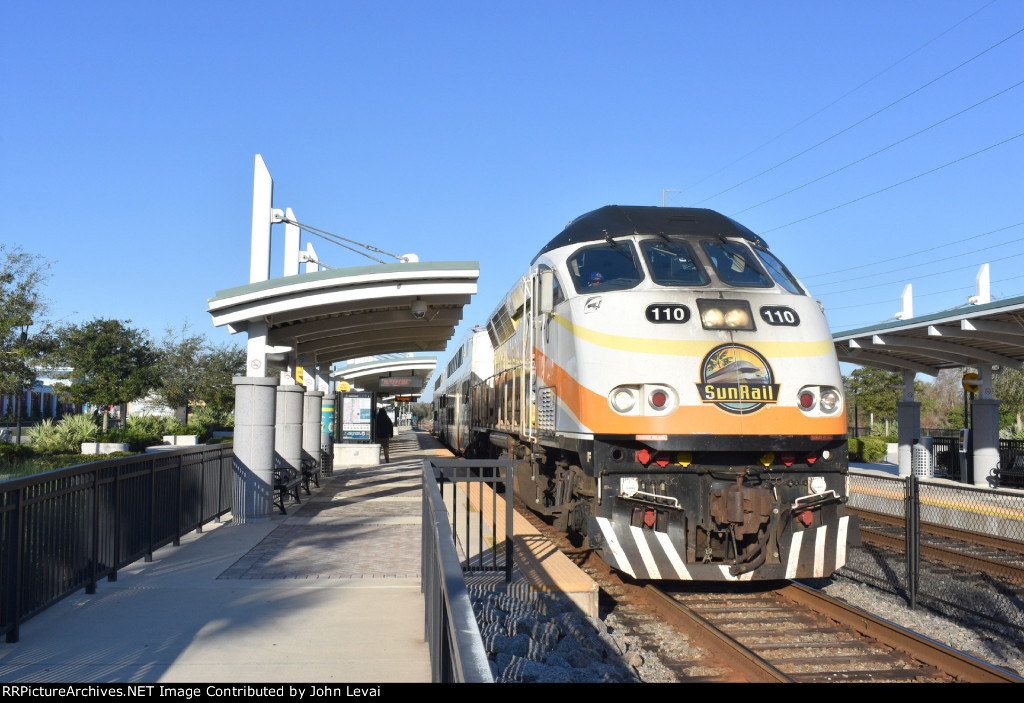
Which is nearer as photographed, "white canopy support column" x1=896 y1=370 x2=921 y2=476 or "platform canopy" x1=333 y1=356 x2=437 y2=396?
"white canopy support column" x1=896 y1=370 x2=921 y2=476

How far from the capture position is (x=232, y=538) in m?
10.3

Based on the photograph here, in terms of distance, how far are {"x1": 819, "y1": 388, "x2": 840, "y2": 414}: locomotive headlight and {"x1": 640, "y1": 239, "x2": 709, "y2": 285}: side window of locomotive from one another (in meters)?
1.59

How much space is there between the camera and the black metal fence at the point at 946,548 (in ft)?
27.5

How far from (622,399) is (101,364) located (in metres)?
38.5

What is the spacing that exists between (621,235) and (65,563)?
6.09 m

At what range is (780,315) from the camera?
805 cm

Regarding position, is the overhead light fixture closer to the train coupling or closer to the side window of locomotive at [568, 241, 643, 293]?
the side window of locomotive at [568, 241, 643, 293]

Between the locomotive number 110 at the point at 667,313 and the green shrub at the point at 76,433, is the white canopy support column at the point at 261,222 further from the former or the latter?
the green shrub at the point at 76,433

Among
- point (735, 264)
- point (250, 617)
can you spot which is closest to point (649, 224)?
point (735, 264)

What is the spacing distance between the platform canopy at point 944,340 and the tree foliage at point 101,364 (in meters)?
33.4

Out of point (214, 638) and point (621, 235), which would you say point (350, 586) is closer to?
point (214, 638)

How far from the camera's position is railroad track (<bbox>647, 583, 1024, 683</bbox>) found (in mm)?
5922

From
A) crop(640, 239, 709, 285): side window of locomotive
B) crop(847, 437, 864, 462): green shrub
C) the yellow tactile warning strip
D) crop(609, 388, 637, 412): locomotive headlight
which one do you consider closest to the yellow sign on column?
crop(847, 437, 864, 462): green shrub
